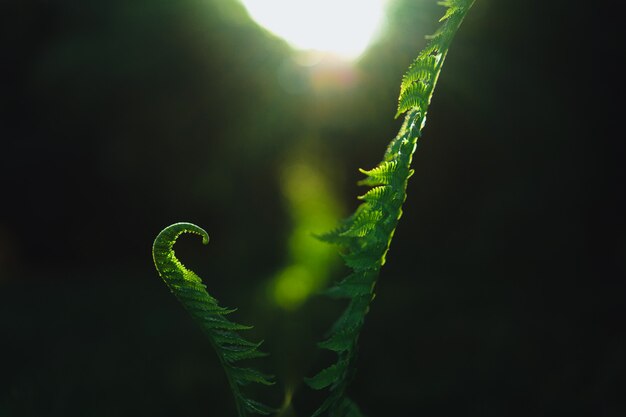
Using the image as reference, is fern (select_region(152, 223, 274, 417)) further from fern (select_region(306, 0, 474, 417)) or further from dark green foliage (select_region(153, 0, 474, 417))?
fern (select_region(306, 0, 474, 417))

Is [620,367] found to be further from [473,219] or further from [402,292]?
[473,219]

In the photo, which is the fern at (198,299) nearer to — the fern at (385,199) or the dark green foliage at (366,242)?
the dark green foliage at (366,242)

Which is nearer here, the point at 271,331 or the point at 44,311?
the point at 271,331

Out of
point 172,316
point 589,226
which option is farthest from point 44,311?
point 589,226

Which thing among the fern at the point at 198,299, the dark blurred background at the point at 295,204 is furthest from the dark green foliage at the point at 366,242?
the dark blurred background at the point at 295,204

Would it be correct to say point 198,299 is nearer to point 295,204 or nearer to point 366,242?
point 366,242

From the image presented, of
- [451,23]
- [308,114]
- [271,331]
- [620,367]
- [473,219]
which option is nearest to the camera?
[451,23]

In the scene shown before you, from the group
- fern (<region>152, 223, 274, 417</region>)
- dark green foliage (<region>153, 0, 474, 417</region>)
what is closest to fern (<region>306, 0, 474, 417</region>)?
dark green foliage (<region>153, 0, 474, 417</region>)
